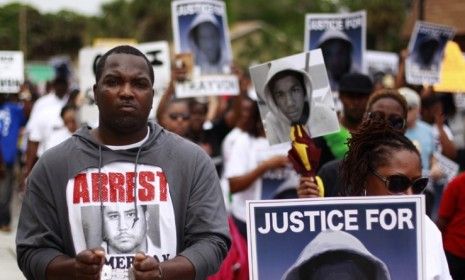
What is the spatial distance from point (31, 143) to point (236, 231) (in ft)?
12.8

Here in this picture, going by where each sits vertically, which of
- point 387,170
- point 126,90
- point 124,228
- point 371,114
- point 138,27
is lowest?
point 124,228

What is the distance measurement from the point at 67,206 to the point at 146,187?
0.26m

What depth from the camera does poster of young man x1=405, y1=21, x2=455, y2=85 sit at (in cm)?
1068

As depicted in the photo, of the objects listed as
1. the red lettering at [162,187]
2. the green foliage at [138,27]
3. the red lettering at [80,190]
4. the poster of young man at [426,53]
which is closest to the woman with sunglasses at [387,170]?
the red lettering at [162,187]

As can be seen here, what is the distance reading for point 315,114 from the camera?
5836mm

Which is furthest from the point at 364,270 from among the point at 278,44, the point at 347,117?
the point at 278,44

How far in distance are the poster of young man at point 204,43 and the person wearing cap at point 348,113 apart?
3174mm

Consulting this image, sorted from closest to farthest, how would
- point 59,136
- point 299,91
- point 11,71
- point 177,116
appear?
point 299,91, point 177,116, point 59,136, point 11,71

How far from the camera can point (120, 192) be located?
3760 mm

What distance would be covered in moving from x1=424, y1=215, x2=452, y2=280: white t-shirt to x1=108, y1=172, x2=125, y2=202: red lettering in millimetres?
1015

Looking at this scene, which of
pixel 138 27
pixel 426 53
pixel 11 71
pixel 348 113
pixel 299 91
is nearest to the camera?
pixel 299 91

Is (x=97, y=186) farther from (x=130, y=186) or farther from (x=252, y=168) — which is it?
(x=252, y=168)

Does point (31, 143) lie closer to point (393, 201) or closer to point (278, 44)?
point (393, 201)

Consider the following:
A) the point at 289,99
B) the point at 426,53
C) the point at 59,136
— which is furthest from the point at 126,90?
the point at 426,53
